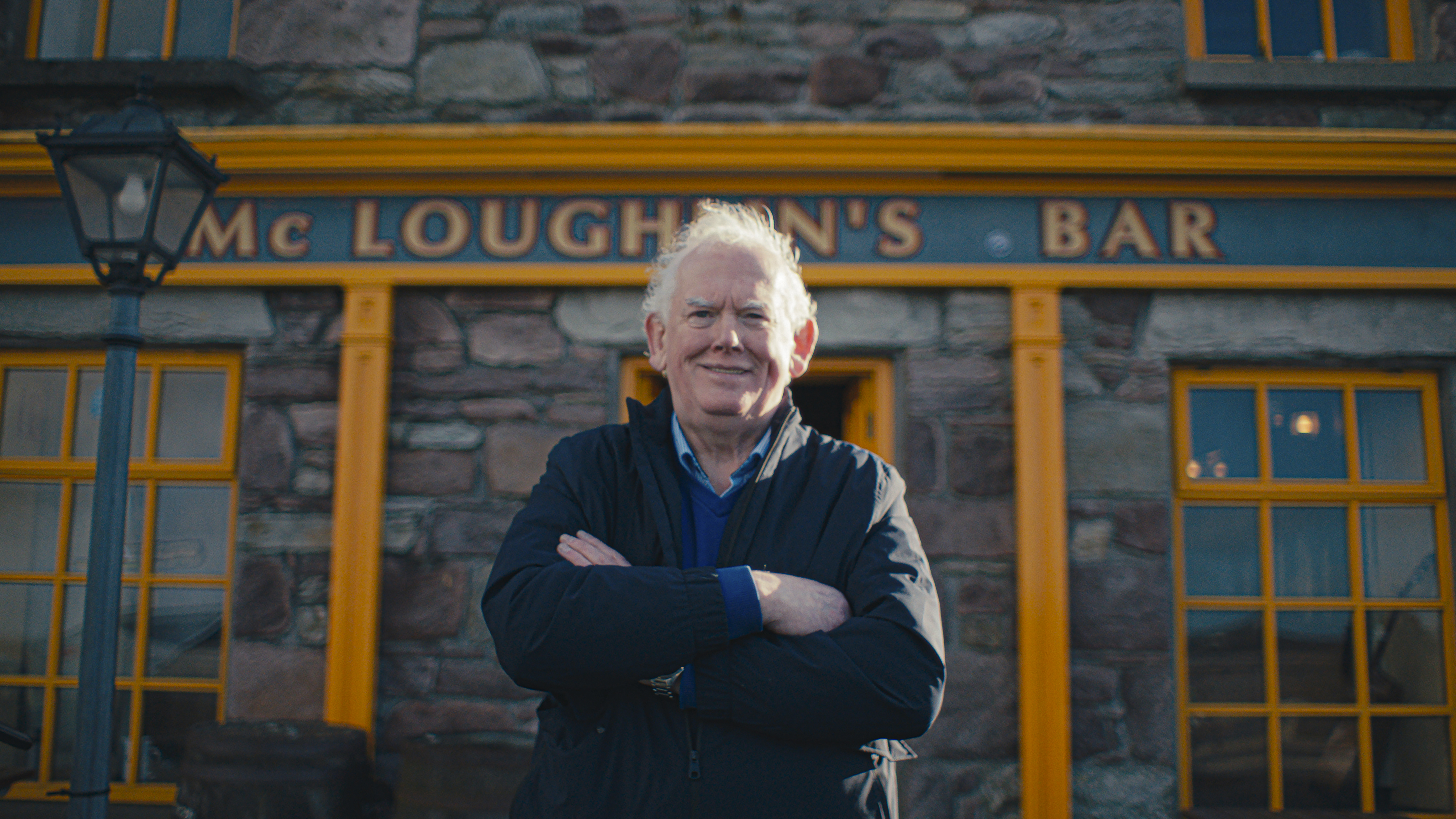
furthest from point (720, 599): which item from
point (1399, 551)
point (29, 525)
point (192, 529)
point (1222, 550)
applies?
point (29, 525)

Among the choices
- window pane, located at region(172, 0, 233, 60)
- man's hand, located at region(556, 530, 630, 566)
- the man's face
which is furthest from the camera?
window pane, located at region(172, 0, 233, 60)

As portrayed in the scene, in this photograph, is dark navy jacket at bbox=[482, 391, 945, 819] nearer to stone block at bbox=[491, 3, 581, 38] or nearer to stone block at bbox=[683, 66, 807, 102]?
stone block at bbox=[683, 66, 807, 102]

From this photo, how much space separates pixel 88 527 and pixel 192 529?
0.55 metres

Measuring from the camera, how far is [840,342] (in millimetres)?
3328

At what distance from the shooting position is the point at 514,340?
3412 millimetres

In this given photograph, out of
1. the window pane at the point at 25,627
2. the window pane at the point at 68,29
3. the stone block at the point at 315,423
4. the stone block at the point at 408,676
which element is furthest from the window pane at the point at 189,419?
the window pane at the point at 68,29

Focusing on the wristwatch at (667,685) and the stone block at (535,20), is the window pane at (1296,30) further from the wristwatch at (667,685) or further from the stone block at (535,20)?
the wristwatch at (667,685)

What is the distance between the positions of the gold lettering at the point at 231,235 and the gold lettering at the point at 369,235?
453 mm

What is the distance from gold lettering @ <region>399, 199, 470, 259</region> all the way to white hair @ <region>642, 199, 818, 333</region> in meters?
1.91

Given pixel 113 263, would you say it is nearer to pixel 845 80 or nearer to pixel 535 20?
pixel 535 20

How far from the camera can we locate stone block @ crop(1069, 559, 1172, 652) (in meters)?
3.20

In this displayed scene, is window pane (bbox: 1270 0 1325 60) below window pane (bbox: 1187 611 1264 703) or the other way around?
the other way around

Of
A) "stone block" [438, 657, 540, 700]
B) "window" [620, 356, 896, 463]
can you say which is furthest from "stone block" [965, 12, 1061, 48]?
"stone block" [438, 657, 540, 700]

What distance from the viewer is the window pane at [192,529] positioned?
11.3 feet
